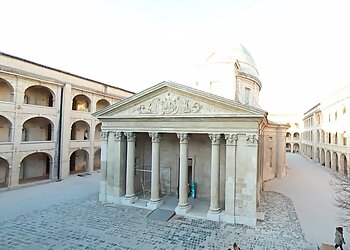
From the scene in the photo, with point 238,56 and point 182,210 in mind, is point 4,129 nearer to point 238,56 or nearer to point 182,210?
point 182,210

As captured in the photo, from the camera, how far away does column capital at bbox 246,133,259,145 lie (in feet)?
43.6

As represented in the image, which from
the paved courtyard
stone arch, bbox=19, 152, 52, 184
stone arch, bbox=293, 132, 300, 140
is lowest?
the paved courtyard

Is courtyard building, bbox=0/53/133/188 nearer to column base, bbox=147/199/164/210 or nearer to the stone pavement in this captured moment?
the stone pavement

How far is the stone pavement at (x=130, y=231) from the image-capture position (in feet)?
36.0

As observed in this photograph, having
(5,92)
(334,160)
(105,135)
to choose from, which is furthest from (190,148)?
(334,160)

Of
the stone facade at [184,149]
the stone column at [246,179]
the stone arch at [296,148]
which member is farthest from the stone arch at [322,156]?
the stone column at [246,179]

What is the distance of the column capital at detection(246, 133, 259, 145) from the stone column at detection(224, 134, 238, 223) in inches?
26.7

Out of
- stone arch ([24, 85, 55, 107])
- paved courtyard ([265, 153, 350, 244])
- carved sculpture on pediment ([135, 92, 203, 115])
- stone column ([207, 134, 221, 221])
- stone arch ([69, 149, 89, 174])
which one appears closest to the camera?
paved courtyard ([265, 153, 350, 244])

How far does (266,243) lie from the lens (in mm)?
11180

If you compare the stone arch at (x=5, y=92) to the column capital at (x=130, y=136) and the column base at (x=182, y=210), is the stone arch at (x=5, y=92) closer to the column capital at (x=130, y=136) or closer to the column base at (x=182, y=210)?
the column capital at (x=130, y=136)

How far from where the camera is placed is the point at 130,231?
1237cm

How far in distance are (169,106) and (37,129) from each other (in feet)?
57.4

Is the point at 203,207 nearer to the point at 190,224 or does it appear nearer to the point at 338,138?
the point at 190,224

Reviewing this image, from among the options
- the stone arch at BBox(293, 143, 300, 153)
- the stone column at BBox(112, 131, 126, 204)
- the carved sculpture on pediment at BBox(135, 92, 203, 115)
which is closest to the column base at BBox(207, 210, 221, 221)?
the carved sculpture on pediment at BBox(135, 92, 203, 115)
